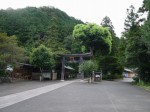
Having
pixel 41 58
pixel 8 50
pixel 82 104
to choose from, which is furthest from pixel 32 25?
pixel 82 104

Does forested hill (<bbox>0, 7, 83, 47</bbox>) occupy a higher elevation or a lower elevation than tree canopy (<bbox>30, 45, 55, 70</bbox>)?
higher

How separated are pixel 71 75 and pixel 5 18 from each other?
21174mm

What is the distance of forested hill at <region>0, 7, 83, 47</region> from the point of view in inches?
2339

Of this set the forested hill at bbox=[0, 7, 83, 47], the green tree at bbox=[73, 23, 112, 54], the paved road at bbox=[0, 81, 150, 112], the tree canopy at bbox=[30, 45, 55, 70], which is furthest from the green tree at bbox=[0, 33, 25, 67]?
the green tree at bbox=[73, 23, 112, 54]

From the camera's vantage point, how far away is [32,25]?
64.5m

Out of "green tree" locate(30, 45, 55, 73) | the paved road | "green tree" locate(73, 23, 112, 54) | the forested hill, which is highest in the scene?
the forested hill

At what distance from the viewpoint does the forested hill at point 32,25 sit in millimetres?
59406

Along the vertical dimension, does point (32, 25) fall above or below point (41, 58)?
above

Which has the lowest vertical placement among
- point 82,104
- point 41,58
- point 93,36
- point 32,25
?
point 82,104

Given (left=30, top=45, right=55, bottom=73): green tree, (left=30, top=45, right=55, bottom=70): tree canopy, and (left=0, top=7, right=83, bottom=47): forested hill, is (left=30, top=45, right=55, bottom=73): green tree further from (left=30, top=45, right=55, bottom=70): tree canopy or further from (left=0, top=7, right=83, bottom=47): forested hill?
(left=0, top=7, right=83, bottom=47): forested hill

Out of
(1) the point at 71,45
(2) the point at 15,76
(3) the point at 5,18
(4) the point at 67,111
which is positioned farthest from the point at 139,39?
(1) the point at 71,45

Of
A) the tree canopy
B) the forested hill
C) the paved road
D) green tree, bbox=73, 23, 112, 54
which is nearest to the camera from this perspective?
the paved road

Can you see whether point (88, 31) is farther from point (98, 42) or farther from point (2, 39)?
point (2, 39)

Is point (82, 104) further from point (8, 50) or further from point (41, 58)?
point (41, 58)
